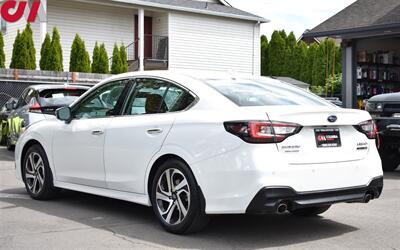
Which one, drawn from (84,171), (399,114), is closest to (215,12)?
(399,114)

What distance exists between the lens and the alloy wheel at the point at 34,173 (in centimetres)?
784

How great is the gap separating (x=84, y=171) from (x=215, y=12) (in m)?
24.4

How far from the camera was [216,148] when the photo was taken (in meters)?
5.58

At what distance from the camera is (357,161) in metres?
5.95

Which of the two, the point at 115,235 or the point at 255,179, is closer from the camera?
the point at 255,179

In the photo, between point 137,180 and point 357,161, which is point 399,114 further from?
point 137,180

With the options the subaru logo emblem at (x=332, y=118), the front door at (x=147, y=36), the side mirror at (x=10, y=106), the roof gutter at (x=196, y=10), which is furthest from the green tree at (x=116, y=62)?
the subaru logo emblem at (x=332, y=118)

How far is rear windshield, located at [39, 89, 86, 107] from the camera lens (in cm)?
1245

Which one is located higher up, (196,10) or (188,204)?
(196,10)

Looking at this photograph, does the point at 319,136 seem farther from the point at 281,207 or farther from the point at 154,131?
the point at 154,131

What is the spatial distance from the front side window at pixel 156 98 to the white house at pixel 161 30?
61.2ft

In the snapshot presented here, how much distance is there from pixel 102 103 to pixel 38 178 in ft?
4.69

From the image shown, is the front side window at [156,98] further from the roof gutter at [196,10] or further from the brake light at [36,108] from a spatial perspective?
the roof gutter at [196,10]

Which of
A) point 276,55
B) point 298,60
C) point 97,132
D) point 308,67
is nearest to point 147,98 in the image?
point 97,132
